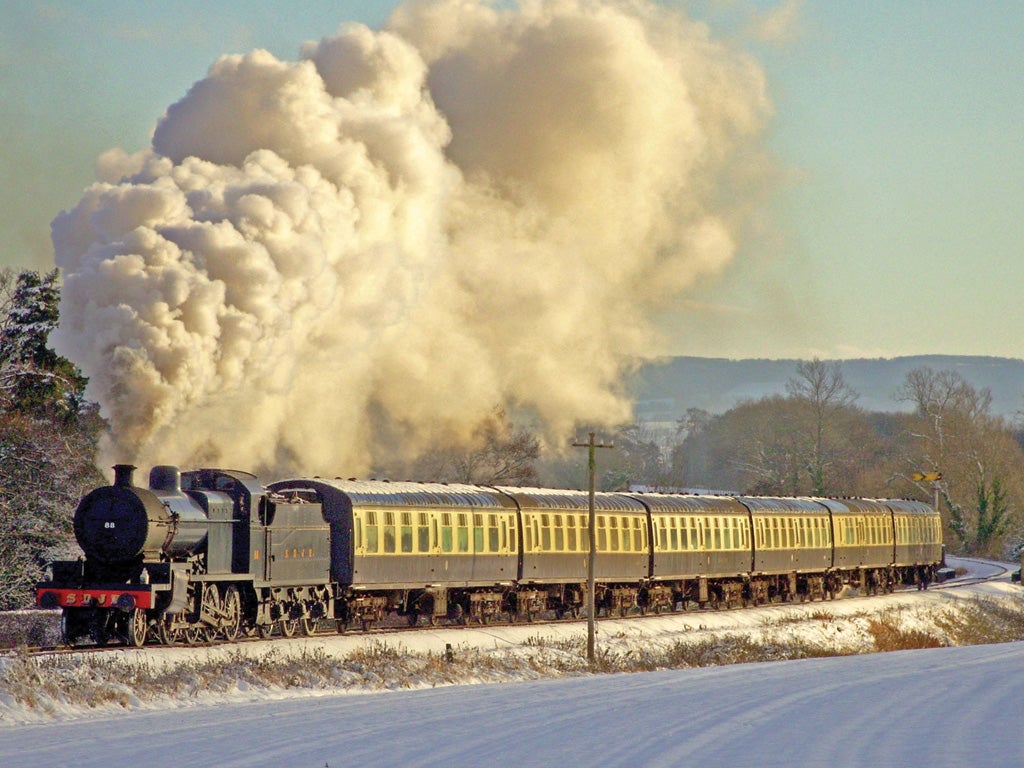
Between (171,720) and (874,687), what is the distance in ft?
40.6

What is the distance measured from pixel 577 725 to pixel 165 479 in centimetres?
1063

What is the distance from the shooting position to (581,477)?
116 meters

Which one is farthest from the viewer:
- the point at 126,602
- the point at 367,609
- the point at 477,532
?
the point at 477,532

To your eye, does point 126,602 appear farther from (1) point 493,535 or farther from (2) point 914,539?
(2) point 914,539

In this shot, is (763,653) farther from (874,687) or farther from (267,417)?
(267,417)

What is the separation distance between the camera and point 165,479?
25.7 metres

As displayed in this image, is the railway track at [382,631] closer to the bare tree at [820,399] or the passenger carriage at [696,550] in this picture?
the passenger carriage at [696,550]

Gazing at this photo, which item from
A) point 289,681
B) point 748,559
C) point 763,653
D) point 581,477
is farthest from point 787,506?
point 581,477

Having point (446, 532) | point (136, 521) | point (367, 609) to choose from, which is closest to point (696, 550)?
point (446, 532)

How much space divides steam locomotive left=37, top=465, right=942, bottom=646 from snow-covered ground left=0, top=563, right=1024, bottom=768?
1591 millimetres

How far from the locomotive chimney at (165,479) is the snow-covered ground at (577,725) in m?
3.11

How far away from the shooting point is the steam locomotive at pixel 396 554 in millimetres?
24969

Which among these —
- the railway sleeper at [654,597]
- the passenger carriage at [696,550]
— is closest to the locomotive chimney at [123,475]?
the passenger carriage at [696,550]

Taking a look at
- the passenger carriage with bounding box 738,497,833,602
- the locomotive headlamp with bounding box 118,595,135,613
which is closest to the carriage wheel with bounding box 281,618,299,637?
the locomotive headlamp with bounding box 118,595,135,613
